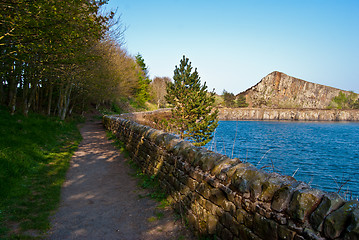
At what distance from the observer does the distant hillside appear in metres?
129

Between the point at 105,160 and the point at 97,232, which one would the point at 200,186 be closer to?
the point at 97,232

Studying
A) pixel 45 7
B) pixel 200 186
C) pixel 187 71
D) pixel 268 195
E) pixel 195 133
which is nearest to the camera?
pixel 268 195

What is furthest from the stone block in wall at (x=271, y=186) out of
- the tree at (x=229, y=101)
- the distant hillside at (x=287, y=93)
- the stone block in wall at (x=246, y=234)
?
the distant hillside at (x=287, y=93)

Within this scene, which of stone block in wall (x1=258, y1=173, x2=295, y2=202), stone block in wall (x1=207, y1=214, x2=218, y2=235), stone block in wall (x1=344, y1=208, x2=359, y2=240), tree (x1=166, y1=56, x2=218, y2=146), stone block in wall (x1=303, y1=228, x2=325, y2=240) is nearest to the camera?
stone block in wall (x1=344, y1=208, x2=359, y2=240)

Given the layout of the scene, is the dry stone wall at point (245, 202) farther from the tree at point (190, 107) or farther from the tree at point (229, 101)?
the tree at point (229, 101)

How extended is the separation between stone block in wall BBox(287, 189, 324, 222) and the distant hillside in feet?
436

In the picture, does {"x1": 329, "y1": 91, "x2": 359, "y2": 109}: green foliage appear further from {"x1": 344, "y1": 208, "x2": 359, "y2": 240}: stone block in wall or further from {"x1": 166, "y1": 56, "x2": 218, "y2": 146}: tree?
{"x1": 344, "y1": 208, "x2": 359, "y2": 240}: stone block in wall

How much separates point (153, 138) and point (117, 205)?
2187 mm

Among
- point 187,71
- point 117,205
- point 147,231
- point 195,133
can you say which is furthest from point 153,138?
point 187,71

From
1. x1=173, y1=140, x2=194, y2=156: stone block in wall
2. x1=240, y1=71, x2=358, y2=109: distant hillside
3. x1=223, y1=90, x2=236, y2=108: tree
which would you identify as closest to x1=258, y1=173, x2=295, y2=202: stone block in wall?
x1=173, y1=140, x2=194, y2=156: stone block in wall

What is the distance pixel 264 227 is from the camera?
98.3 inches

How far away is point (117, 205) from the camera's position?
17.1ft

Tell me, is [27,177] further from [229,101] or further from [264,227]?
[229,101]

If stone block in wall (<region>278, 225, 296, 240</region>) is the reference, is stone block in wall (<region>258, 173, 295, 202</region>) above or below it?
above
